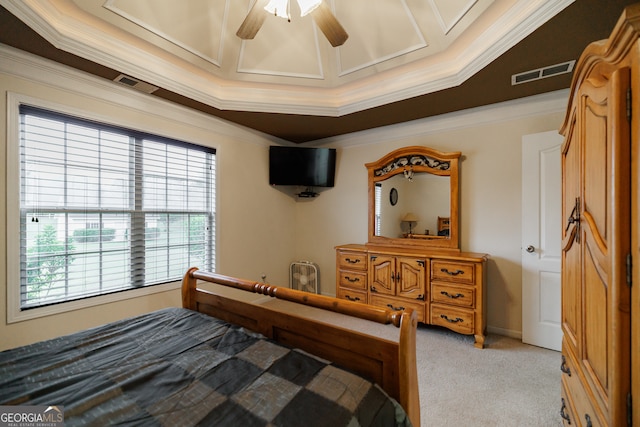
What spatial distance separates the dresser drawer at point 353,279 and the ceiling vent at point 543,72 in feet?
7.86

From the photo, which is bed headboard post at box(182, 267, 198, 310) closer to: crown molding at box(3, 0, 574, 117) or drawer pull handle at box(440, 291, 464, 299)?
crown molding at box(3, 0, 574, 117)

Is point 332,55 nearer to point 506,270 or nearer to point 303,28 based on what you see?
point 303,28

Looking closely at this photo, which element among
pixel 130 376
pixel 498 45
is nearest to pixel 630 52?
pixel 498 45

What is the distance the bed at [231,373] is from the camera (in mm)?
909

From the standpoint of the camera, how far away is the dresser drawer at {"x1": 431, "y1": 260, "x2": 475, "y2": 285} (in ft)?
8.49

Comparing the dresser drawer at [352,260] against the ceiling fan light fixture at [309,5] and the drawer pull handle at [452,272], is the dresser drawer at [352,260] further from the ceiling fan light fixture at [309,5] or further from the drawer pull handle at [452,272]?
the ceiling fan light fixture at [309,5]

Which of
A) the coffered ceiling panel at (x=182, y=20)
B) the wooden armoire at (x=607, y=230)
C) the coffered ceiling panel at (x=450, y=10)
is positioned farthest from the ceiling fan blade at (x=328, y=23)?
the wooden armoire at (x=607, y=230)

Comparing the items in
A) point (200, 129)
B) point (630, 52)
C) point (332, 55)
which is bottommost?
point (630, 52)

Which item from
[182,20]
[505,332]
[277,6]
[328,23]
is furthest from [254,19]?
[505,332]

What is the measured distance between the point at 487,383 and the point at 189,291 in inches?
92.0

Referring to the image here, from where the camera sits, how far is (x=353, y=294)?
3.27 metres

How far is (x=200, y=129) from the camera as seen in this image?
3.13 m

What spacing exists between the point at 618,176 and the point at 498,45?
173 centimetres

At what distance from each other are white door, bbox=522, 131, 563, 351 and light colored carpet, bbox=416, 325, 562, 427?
203mm
